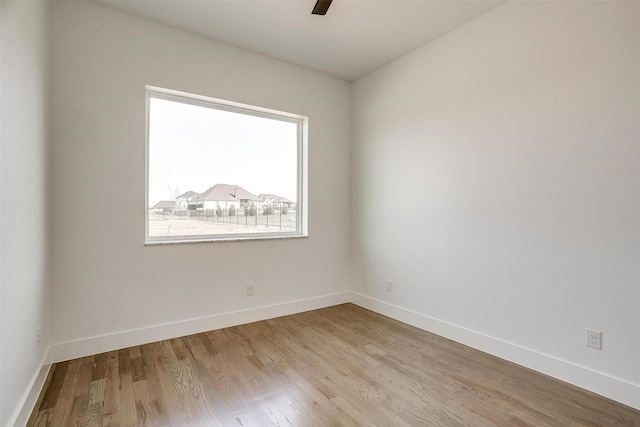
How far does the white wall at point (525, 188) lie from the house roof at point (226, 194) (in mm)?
1556

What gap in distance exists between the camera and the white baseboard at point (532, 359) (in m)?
1.87

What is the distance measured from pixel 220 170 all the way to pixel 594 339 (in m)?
3.23

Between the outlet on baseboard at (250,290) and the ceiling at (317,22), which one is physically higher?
the ceiling at (317,22)

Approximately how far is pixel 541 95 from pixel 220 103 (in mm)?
2734

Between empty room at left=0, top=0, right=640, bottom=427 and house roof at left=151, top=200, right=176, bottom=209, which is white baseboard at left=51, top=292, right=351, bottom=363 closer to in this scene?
empty room at left=0, top=0, right=640, bottom=427

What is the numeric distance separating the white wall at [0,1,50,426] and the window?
0.80m

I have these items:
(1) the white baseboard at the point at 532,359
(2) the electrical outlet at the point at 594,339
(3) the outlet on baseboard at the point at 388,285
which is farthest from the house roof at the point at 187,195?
(2) the electrical outlet at the point at 594,339

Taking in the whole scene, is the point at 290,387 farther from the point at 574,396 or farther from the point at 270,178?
the point at 270,178

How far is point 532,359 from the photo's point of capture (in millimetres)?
2270

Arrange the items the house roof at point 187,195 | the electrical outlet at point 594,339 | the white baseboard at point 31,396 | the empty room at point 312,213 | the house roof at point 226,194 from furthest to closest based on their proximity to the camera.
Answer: the house roof at point 226,194 → the house roof at point 187,195 → the electrical outlet at point 594,339 → the empty room at point 312,213 → the white baseboard at point 31,396

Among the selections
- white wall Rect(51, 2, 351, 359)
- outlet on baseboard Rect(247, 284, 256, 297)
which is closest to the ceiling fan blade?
white wall Rect(51, 2, 351, 359)

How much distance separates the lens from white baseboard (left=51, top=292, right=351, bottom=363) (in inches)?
93.3

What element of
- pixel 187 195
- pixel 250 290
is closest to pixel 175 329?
pixel 250 290

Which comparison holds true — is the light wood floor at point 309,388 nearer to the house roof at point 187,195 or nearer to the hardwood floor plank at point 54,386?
the hardwood floor plank at point 54,386
